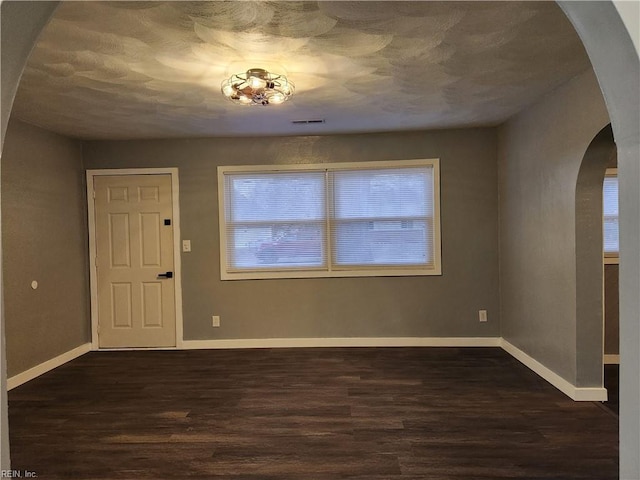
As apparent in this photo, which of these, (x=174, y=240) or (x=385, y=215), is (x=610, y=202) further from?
(x=174, y=240)

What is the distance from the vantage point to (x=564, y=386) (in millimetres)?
3236

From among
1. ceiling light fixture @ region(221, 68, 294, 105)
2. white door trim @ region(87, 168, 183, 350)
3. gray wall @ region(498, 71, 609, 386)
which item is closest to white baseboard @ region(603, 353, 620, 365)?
gray wall @ region(498, 71, 609, 386)

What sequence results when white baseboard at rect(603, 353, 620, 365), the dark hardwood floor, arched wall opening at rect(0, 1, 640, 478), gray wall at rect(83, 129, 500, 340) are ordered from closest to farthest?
arched wall opening at rect(0, 1, 640, 478)
the dark hardwood floor
white baseboard at rect(603, 353, 620, 365)
gray wall at rect(83, 129, 500, 340)

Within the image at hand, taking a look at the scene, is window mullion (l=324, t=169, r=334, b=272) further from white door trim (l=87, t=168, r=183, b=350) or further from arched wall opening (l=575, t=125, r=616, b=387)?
arched wall opening (l=575, t=125, r=616, b=387)

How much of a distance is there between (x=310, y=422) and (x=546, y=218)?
2490 mm

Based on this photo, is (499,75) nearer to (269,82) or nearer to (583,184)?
(583,184)

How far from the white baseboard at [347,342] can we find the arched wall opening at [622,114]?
3.65m

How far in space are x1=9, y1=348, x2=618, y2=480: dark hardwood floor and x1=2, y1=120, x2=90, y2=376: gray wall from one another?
0.42 m

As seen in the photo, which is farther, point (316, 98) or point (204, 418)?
point (316, 98)

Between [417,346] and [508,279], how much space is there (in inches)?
47.2

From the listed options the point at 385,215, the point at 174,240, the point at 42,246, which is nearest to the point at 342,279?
the point at 385,215

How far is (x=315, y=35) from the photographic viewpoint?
2.16m

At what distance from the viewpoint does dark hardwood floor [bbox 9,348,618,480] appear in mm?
2332

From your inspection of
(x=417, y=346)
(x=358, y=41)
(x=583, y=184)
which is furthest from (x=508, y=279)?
(x=358, y=41)
